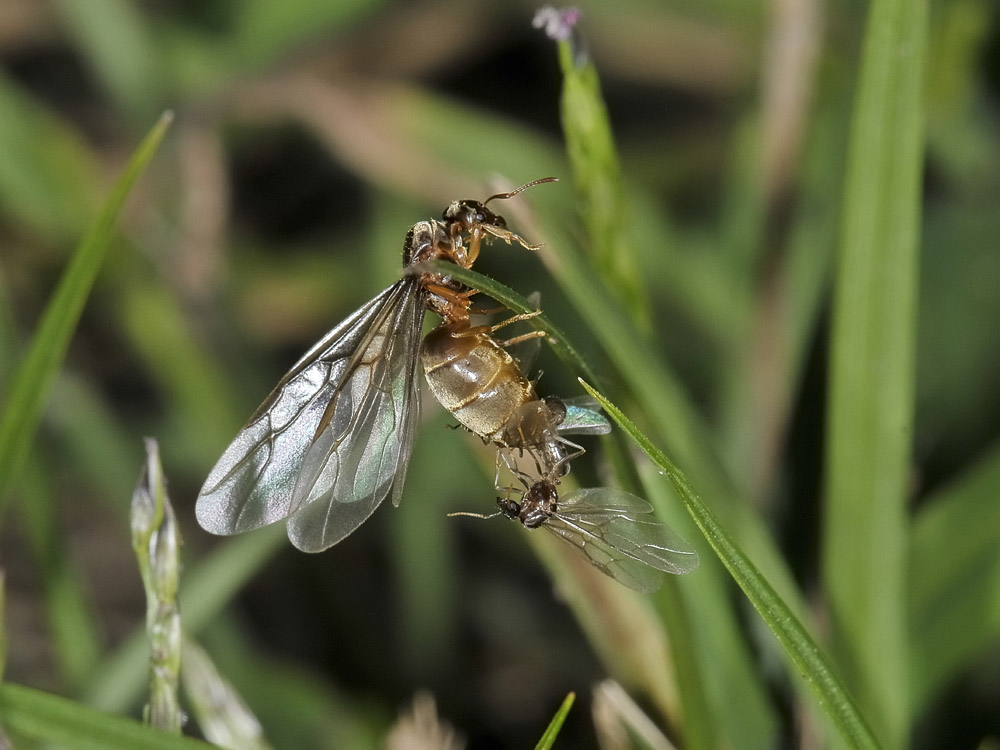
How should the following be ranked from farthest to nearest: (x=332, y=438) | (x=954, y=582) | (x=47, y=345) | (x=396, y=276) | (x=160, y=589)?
(x=396, y=276) < (x=954, y=582) < (x=332, y=438) < (x=47, y=345) < (x=160, y=589)

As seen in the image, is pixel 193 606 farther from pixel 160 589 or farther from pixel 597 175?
pixel 597 175

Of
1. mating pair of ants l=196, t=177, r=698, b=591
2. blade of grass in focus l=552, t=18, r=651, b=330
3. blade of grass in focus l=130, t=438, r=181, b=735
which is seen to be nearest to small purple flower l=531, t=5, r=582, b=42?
blade of grass in focus l=552, t=18, r=651, b=330

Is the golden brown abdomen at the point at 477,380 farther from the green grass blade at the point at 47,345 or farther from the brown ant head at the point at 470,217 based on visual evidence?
the green grass blade at the point at 47,345

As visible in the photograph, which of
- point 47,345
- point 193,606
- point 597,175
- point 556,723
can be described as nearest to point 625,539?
point 556,723

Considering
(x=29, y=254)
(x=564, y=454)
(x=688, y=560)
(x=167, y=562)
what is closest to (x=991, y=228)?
(x=564, y=454)

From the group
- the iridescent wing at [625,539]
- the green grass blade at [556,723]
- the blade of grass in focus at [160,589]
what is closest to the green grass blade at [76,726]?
the blade of grass in focus at [160,589]

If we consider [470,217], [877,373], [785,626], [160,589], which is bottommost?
[785,626]

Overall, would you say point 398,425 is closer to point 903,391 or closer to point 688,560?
point 688,560

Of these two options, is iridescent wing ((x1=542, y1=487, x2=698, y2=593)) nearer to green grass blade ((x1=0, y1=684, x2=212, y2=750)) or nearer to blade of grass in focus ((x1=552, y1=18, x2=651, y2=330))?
blade of grass in focus ((x1=552, y1=18, x2=651, y2=330))
